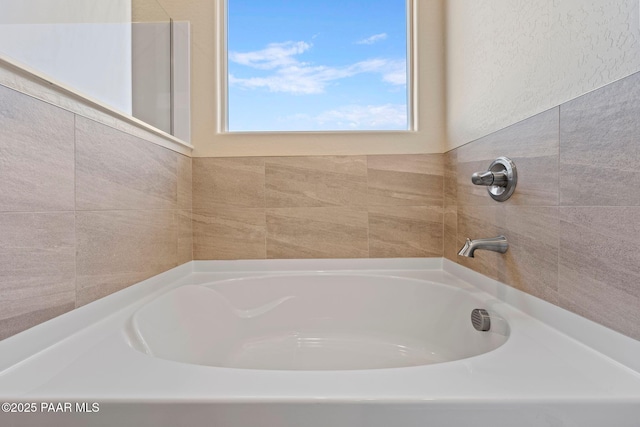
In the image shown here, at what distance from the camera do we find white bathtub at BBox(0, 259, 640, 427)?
1.55ft

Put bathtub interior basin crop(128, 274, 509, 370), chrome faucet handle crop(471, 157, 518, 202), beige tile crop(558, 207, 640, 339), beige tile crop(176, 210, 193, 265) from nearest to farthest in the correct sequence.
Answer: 1. beige tile crop(558, 207, 640, 339)
2. chrome faucet handle crop(471, 157, 518, 202)
3. bathtub interior basin crop(128, 274, 509, 370)
4. beige tile crop(176, 210, 193, 265)

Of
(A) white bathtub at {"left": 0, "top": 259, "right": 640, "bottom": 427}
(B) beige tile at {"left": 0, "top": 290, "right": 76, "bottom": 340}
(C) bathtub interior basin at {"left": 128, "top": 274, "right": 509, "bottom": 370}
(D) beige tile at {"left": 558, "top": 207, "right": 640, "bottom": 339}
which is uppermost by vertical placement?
(D) beige tile at {"left": 558, "top": 207, "right": 640, "bottom": 339}

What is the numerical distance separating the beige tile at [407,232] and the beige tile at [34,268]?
1208 millimetres

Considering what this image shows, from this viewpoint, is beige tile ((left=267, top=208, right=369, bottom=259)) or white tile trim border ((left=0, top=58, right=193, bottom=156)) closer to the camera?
white tile trim border ((left=0, top=58, right=193, bottom=156))

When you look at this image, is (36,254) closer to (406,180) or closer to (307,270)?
(307,270)

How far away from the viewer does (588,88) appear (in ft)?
2.33

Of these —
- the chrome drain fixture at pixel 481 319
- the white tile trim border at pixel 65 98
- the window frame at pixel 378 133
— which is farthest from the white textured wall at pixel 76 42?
the chrome drain fixture at pixel 481 319

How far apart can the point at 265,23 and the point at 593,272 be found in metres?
1.74

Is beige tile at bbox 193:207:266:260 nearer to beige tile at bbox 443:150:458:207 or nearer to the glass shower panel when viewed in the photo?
the glass shower panel

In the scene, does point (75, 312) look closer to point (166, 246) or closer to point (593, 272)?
point (166, 246)

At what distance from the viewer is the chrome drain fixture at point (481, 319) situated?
→ 100cm

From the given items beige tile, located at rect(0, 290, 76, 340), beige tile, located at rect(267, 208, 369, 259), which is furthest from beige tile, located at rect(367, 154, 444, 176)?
beige tile, located at rect(0, 290, 76, 340)

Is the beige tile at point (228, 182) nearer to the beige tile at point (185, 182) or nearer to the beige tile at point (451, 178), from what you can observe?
the beige tile at point (185, 182)

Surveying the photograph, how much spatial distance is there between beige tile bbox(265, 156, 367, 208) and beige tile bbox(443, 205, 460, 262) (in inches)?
16.2
